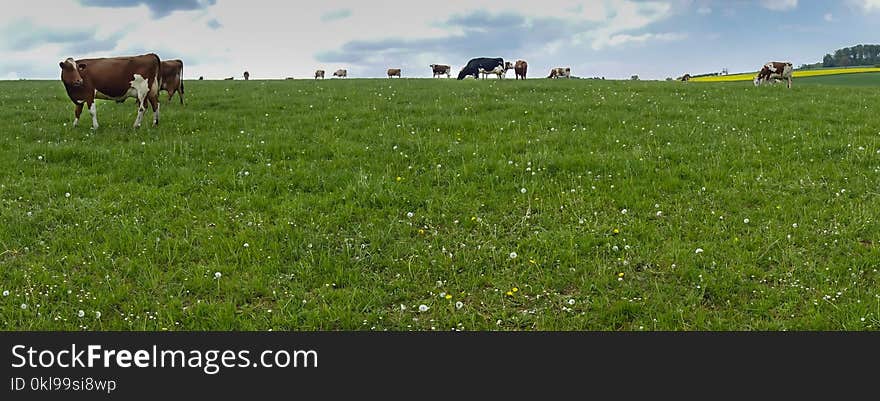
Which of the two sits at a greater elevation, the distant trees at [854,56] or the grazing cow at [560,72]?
the distant trees at [854,56]

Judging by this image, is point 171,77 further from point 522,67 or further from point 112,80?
point 522,67

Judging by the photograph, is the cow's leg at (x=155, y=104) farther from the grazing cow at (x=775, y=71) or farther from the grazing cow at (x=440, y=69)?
the grazing cow at (x=440, y=69)

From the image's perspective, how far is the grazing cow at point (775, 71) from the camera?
3134 cm

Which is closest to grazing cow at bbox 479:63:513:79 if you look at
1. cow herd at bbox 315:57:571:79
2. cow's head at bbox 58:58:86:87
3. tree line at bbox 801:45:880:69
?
cow herd at bbox 315:57:571:79

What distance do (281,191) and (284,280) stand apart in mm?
3260

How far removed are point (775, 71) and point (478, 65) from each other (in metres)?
20.9

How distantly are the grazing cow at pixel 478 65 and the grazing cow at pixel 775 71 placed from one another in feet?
59.2

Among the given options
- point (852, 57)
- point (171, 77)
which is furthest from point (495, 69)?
point (852, 57)

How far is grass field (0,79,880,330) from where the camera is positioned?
6074mm

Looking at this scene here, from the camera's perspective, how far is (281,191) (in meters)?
9.65

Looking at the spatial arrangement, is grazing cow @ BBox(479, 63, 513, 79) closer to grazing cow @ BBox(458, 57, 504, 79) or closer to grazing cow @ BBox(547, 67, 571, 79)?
grazing cow @ BBox(458, 57, 504, 79)

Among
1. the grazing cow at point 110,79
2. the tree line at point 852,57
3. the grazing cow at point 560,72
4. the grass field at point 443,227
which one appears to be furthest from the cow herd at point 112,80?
the tree line at point 852,57

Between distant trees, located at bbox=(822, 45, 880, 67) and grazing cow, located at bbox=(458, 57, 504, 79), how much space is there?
7404cm

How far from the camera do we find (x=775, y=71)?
31.9 meters
